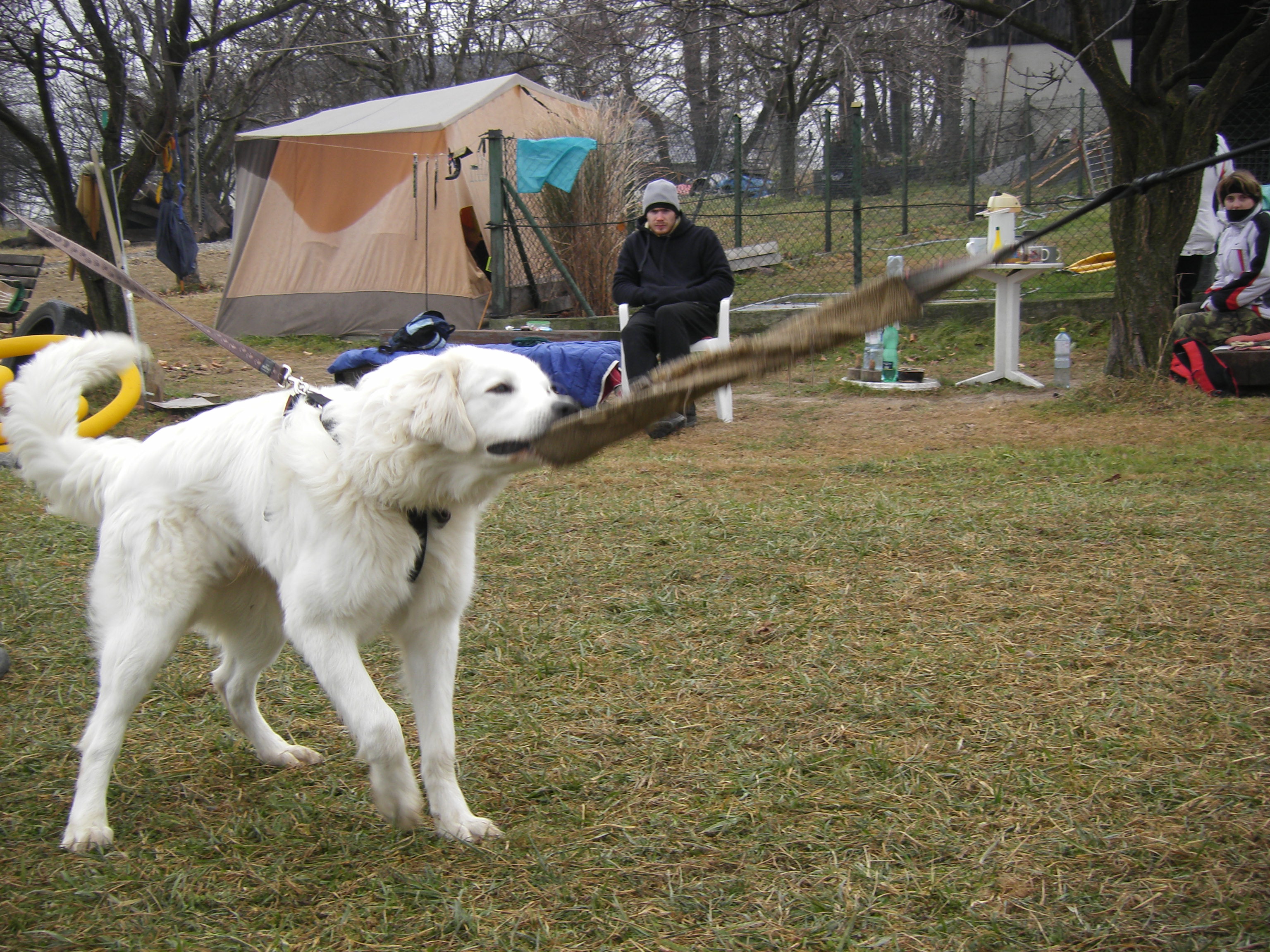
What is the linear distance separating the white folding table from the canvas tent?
23.1 ft

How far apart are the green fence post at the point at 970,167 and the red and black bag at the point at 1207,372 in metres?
7.99

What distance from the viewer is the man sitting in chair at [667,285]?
8414mm

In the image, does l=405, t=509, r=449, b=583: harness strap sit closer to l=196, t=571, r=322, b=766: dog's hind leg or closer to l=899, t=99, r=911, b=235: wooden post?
l=196, t=571, r=322, b=766: dog's hind leg

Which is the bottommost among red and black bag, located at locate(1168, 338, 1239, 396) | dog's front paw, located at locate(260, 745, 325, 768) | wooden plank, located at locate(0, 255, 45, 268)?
dog's front paw, located at locate(260, 745, 325, 768)

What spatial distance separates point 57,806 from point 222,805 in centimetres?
49

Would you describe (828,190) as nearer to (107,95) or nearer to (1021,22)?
(1021,22)

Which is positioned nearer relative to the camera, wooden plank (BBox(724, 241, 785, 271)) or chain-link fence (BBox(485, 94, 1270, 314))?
chain-link fence (BBox(485, 94, 1270, 314))

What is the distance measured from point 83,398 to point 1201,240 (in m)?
10.5

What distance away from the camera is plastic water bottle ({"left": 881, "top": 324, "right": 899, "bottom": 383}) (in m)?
10.0

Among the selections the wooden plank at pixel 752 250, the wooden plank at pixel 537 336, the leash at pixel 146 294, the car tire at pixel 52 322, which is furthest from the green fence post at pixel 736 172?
the leash at pixel 146 294

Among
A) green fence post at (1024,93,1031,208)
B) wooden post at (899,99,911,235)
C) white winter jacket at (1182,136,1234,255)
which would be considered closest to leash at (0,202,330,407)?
white winter jacket at (1182,136,1234,255)

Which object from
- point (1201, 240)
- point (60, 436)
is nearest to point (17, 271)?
point (60, 436)

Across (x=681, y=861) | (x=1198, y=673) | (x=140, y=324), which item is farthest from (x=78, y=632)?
(x=140, y=324)

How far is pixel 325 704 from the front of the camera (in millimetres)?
3625
